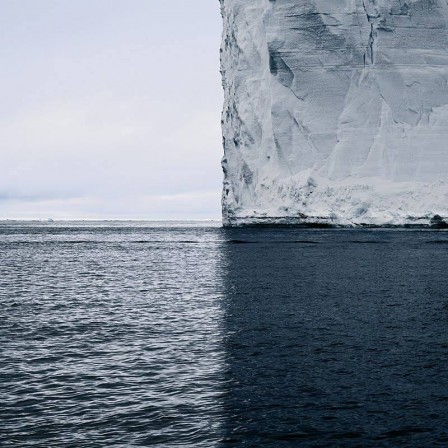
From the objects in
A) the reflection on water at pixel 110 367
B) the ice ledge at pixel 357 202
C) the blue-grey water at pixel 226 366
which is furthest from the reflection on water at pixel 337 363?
the ice ledge at pixel 357 202

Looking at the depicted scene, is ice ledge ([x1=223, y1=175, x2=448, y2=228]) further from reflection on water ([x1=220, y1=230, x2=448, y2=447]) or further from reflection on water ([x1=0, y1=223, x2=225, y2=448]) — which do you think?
reflection on water ([x1=0, y1=223, x2=225, y2=448])

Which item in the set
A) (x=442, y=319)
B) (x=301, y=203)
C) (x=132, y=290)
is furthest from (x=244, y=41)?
(x=442, y=319)

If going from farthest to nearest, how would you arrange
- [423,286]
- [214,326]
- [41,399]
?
[423,286] → [214,326] → [41,399]

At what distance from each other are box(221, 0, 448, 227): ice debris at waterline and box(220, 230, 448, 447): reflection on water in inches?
1624

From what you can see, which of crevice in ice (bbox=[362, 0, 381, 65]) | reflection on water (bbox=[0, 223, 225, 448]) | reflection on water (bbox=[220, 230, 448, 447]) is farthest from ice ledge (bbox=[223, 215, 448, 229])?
reflection on water (bbox=[0, 223, 225, 448])

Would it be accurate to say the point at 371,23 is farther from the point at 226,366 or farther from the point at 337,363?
the point at 226,366

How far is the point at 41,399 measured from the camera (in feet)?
25.2

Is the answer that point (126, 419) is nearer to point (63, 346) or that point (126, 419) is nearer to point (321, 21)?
point (63, 346)

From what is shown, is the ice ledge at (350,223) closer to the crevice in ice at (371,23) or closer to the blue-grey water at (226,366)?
the crevice in ice at (371,23)

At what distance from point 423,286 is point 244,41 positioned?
53.0 m

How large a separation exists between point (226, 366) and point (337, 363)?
1.62m

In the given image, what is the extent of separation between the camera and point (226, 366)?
9414 mm

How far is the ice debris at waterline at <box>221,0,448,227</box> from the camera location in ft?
202

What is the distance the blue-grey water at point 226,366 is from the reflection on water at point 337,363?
0.09 ft
